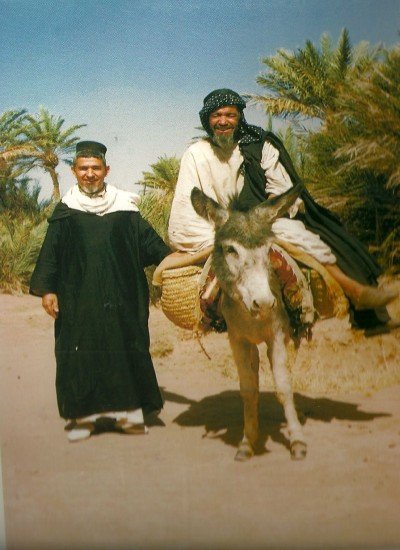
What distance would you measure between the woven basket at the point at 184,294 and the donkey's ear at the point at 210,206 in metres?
0.29

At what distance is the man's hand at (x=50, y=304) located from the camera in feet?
12.2

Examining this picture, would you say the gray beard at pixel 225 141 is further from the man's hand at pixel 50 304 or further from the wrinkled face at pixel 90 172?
the man's hand at pixel 50 304

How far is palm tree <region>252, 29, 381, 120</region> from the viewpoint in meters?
3.61

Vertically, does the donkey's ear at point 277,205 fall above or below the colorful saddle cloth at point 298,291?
above

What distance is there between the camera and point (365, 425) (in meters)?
3.66

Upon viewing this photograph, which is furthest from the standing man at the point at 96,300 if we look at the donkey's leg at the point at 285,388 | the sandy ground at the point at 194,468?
the donkey's leg at the point at 285,388

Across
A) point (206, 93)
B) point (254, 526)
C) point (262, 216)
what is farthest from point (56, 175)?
point (254, 526)

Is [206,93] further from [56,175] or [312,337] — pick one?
[312,337]

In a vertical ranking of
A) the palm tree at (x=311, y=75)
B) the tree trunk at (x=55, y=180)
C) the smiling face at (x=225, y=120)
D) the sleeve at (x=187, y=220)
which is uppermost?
the palm tree at (x=311, y=75)

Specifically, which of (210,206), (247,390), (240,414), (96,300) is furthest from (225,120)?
(240,414)

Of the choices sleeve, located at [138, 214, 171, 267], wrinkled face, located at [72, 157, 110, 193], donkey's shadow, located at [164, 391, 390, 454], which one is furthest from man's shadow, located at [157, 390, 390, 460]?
wrinkled face, located at [72, 157, 110, 193]

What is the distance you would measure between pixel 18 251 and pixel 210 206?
1.42m

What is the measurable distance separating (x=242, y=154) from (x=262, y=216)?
547 mm

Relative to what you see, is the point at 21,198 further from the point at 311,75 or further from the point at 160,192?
the point at 311,75
